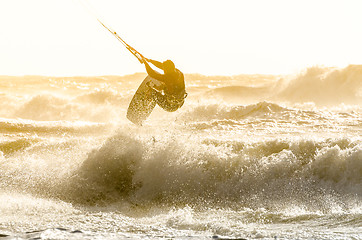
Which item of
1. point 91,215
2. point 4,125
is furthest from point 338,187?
point 4,125

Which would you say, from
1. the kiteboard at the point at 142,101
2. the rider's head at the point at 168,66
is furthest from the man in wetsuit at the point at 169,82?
the kiteboard at the point at 142,101

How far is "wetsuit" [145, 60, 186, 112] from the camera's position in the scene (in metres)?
11.0

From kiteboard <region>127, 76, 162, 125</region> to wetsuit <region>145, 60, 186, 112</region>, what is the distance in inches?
20.3

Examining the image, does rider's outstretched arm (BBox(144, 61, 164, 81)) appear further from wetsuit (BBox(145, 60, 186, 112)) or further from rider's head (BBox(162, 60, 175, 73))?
rider's head (BBox(162, 60, 175, 73))

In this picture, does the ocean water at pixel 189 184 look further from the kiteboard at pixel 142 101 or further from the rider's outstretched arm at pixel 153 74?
the rider's outstretched arm at pixel 153 74

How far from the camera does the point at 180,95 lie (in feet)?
37.1

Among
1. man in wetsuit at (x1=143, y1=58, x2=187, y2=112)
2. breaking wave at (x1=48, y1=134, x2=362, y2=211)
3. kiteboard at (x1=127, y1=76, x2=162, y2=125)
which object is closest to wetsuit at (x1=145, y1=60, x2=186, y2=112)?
man in wetsuit at (x1=143, y1=58, x2=187, y2=112)

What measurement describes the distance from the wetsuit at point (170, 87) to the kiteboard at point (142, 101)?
517 mm

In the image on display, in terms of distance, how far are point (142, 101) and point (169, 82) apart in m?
1.80

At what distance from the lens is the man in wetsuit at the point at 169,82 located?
1099 cm

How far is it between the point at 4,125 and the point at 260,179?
42.3ft

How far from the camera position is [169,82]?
1113 cm

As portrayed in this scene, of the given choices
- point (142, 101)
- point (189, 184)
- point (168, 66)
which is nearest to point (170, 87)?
point (168, 66)

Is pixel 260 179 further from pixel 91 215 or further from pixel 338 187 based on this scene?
pixel 91 215
